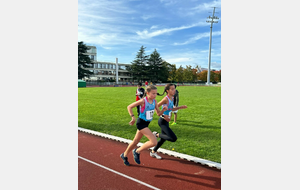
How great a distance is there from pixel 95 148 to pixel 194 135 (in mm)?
3728

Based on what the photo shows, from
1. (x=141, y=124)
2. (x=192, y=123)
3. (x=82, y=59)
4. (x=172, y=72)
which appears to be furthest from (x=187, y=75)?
(x=141, y=124)

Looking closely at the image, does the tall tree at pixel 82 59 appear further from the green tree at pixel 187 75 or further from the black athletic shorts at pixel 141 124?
the black athletic shorts at pixel 141 124

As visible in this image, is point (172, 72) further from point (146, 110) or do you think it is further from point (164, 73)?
point (146, 110)

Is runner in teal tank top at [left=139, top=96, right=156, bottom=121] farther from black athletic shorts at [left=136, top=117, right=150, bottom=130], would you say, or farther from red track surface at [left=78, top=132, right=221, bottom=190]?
red track surface at [left=78, top=132, right=221, bottom=190]

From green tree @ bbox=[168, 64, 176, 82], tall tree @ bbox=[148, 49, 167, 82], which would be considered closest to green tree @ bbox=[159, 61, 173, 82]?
tall tree @ bbox=[148, 49, 167, 82]

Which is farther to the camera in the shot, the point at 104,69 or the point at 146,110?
the point at 104,69

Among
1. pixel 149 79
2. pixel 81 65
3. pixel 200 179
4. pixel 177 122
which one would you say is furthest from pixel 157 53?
pixel 200 179

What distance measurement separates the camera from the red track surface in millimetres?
4238

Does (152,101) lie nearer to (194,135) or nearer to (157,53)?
(194,135)

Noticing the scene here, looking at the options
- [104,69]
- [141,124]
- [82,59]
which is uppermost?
[82,59]

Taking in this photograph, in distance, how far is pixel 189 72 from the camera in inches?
3462

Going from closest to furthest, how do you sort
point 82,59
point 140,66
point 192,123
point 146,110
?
point 146,110 → point 192,123 → point 82,59 → point 140,66

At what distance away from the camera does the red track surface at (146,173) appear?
4.24 metres

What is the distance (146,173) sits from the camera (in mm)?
4766
